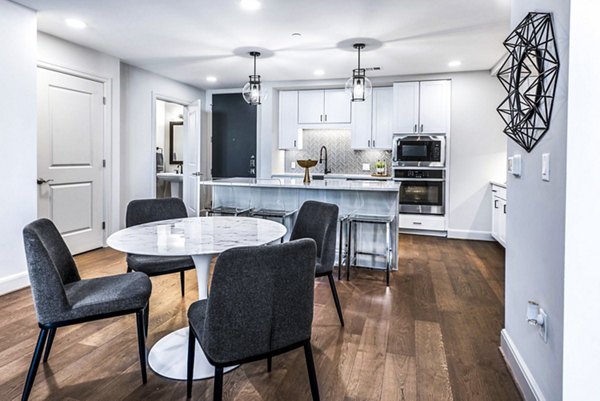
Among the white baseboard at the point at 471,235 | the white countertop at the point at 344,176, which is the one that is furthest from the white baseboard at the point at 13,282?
the white baseboard at the point at 471,235

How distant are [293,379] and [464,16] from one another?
11.1 ft

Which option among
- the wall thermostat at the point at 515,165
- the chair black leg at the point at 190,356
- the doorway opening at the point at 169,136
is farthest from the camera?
the doorway opening at the point at 169,136

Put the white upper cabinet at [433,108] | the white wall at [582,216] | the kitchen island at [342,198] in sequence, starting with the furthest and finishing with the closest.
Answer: the white upper cabinet at [433,108]
the kitchen island at [342,198]
the white wall at [582,216]

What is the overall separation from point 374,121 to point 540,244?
15.8 ft

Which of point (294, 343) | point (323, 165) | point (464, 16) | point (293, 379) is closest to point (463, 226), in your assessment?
point (323, 165)

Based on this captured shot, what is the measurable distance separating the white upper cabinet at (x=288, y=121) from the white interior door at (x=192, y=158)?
146cm

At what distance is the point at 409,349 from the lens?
237cm

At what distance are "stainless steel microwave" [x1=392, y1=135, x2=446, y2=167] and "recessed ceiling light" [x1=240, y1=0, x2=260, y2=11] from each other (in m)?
3.20

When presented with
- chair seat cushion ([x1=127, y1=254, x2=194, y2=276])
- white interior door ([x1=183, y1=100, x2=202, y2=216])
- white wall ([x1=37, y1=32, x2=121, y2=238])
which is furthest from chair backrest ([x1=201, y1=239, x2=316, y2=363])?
white interior door ([x1=183, y1=100, x2=202, y2=216])

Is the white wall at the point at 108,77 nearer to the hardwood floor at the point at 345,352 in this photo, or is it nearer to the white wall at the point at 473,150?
the hardwood floor at the point at 345,352

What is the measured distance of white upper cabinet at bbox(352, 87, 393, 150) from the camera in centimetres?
618

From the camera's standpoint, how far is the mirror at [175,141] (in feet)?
26.2

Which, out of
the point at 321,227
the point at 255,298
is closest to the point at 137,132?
the point at 321,227

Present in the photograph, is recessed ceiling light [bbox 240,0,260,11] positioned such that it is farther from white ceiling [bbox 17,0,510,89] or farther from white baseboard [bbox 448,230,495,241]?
white baseboard [bbox 448,230,495,241]
